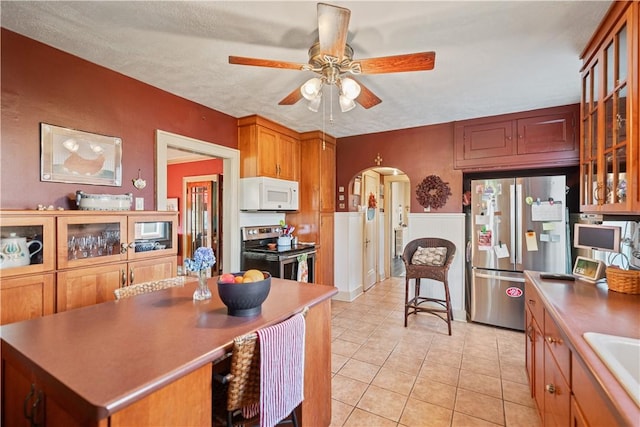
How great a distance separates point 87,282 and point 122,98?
154 cm

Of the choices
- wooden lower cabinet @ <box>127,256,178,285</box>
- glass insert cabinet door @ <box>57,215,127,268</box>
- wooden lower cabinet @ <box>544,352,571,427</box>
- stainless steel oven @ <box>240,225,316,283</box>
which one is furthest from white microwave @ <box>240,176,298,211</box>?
wooden lower cabinet @ <box>544,352,571,427</box>

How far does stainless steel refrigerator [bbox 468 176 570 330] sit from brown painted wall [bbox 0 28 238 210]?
358 cm

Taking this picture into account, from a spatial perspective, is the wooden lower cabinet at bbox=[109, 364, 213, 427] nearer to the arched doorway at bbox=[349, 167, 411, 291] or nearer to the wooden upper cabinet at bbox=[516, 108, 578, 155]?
the arched doorway at bbox=[349, 167, 411, 291]

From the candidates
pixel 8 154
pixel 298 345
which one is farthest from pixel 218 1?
pixel 298 345

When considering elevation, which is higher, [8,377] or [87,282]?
[87,282]

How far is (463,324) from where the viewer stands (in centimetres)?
362

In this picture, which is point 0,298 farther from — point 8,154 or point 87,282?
point 8,154

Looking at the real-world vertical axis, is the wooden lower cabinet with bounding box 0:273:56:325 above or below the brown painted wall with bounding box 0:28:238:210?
below

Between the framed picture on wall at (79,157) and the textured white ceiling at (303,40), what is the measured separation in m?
0.60

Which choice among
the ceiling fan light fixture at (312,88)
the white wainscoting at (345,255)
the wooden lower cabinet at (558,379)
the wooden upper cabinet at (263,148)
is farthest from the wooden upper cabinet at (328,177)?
the wooden lower cabinet at (558,379)

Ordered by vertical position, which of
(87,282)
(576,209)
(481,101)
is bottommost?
(87,282)

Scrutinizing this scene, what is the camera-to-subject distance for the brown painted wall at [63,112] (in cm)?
191

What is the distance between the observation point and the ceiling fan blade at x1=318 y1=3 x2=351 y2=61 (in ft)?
4.65

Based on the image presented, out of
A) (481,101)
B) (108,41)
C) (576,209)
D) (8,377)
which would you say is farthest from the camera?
Answer: (576,209)
